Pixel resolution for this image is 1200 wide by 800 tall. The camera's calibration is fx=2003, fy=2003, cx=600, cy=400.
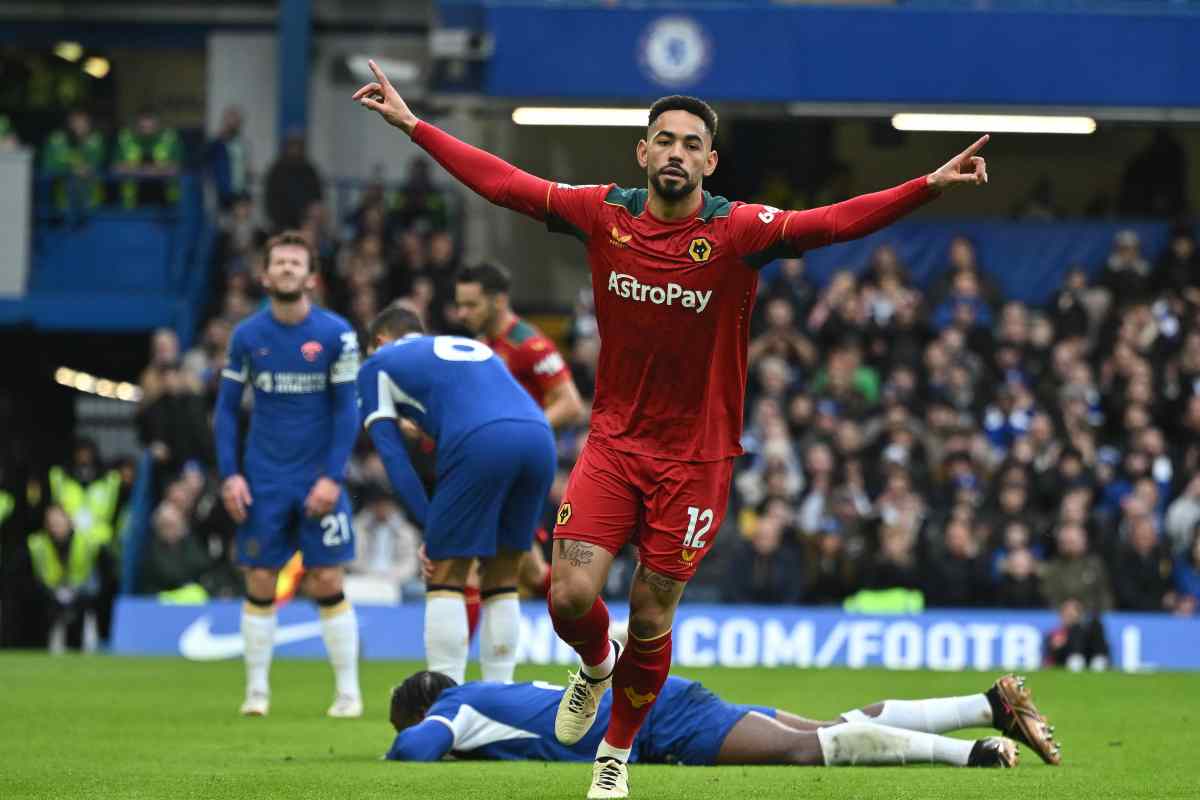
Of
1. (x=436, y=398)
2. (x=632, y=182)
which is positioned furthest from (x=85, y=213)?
(x=436, y=398)

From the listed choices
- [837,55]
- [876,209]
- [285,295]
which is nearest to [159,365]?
[837,55]

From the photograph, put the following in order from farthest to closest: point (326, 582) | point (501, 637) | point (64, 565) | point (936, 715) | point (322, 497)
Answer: point (64, 565) < point (326, 582) < point (322, 497) < point (501, 637) < point (936, 715)

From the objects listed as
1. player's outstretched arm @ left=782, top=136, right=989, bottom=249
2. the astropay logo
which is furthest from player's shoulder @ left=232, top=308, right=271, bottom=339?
player's outstretched arm @ left=782, top=136, right=989, bottom=249

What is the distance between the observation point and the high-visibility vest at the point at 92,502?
20062 millimetres

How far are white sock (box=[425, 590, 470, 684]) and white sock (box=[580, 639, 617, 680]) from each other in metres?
1.68

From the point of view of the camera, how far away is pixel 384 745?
955 centimetres

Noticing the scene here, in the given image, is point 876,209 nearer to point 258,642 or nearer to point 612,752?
point 612,752

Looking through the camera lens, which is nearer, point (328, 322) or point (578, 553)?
point (578, 553)

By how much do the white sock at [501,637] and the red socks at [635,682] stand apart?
7.68ft

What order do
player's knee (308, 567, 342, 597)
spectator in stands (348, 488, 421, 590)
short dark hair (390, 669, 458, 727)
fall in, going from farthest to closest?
spectator in stands (348, 488, 421, 590), player's knee (308, 567, 342, 597), short dark hair (390, 669, 458, 727)

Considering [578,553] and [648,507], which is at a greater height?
[648,507]

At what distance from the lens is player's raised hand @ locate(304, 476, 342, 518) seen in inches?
439

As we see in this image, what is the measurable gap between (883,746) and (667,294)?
2.24 meters

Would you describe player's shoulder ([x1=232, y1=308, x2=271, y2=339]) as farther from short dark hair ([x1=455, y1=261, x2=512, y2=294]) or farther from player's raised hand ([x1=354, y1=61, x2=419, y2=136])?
player's raised hand ([x1=354, y1=61, x2=419, y2=136])
